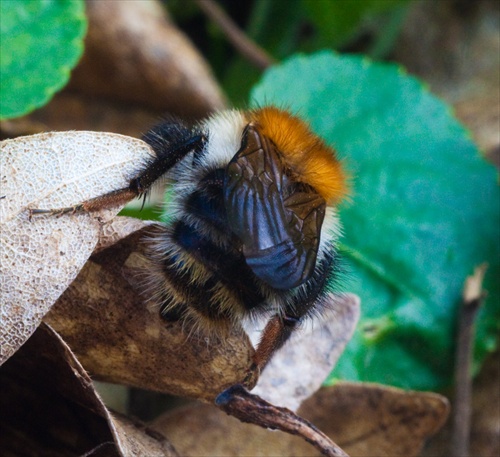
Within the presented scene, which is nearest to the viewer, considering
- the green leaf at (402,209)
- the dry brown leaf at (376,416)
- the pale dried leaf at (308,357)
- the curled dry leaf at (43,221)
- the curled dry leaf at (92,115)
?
the curled dry leaf at (43,221)

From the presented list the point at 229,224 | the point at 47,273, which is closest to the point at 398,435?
the point at 229,224

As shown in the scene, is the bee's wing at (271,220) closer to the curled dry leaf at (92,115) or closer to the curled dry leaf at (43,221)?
the curled dry leaf at (43,221)

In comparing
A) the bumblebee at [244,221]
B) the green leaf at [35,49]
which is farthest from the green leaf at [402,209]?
the bumblebee at [244,221]

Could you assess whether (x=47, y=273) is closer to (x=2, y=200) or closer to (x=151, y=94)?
(x=2, y=200)

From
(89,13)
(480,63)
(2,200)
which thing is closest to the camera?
(2,200)

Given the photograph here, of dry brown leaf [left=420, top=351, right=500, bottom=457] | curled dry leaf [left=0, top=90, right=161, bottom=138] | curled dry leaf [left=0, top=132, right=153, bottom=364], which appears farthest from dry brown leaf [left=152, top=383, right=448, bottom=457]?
curled dry leaf [left=0, top=90, right=161, bottom=138]

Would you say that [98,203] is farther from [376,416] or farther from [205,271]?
[376,416]
